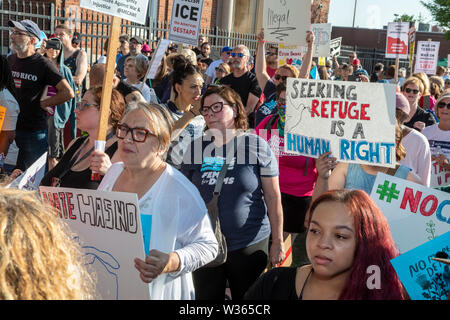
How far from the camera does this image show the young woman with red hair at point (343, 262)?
7.80ft

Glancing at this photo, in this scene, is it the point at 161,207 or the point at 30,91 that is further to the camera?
the point at 30,91

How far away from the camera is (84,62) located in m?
9.04

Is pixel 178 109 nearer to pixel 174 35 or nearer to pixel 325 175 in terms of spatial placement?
pixel 325 175

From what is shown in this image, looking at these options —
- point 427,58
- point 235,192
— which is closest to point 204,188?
point 235,192

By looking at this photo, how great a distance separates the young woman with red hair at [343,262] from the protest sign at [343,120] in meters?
1.21

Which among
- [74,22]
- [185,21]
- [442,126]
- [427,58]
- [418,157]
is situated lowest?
[418,157]

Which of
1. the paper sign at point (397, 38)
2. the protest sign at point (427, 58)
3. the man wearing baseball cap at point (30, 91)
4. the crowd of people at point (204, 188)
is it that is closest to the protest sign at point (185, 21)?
the crowd of people at point (204, 188)

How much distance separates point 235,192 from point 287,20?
4.10 m

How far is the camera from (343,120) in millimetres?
3807

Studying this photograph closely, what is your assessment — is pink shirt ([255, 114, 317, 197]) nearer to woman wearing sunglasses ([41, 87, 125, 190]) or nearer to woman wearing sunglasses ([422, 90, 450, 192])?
woman wearing sunglasses ([422, 90, 450, 192])

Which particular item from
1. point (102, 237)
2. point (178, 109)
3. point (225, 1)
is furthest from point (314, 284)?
point (225, 1)

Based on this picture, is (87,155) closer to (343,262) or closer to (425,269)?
(343,262)

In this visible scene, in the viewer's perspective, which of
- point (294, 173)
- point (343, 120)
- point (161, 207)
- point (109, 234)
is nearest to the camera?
point (109, 234)
